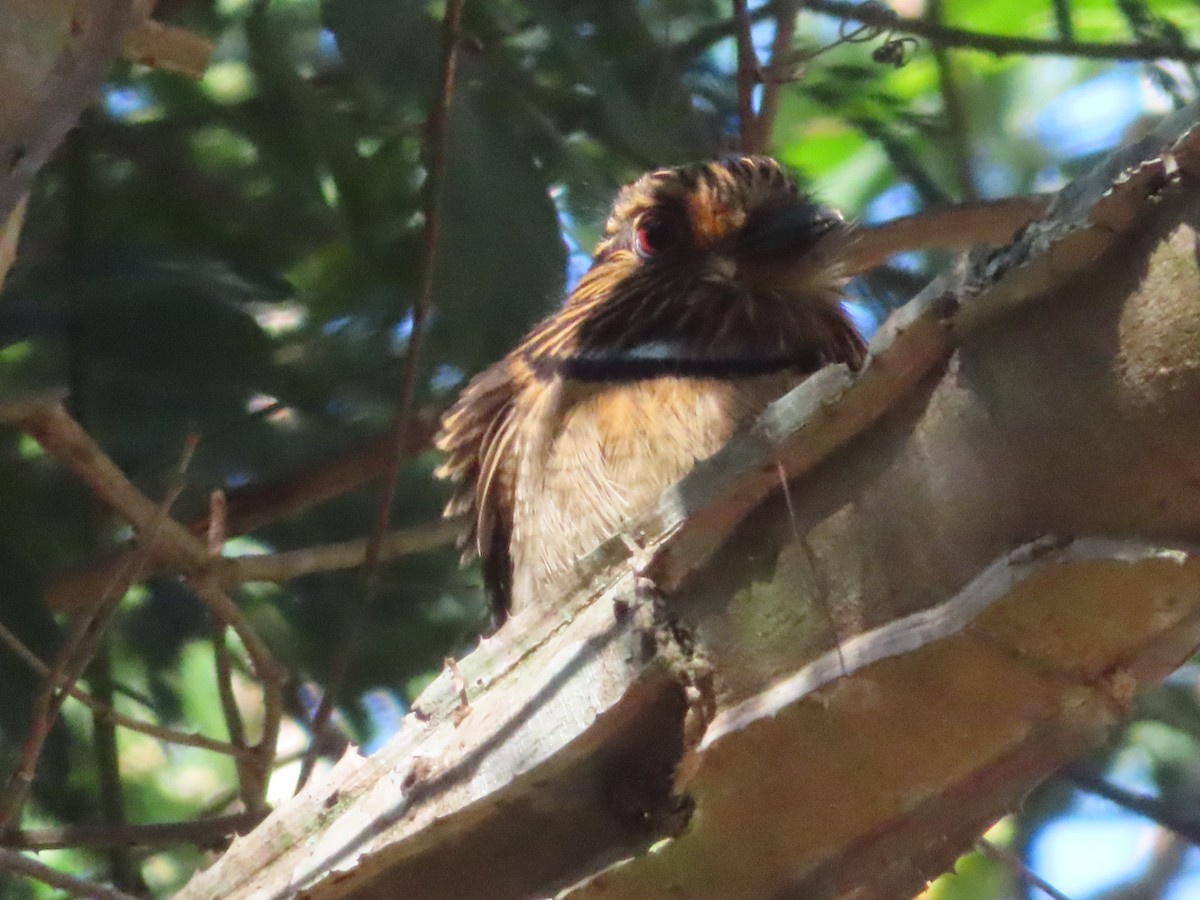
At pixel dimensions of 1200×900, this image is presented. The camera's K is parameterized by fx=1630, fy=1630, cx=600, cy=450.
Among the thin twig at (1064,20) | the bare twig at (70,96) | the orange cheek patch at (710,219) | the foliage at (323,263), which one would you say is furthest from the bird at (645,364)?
the bare twig at (70,96)

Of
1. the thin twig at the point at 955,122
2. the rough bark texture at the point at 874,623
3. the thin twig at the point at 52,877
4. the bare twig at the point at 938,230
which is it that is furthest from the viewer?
the thin twig at the point at 955,122

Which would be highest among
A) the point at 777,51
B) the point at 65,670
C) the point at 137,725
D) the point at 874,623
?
the point at 777,51

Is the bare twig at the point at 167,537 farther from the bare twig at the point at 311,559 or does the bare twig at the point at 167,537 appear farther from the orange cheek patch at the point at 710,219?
the orange cheek patch at the point at 710,219

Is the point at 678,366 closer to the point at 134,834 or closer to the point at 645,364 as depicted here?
the point at 645,364

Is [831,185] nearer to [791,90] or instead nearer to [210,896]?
[791,90]

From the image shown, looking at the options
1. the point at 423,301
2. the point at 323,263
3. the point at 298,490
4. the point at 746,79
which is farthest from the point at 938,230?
the point at 298,490

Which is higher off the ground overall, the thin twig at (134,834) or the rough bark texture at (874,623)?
the thin twig at (134,834)
